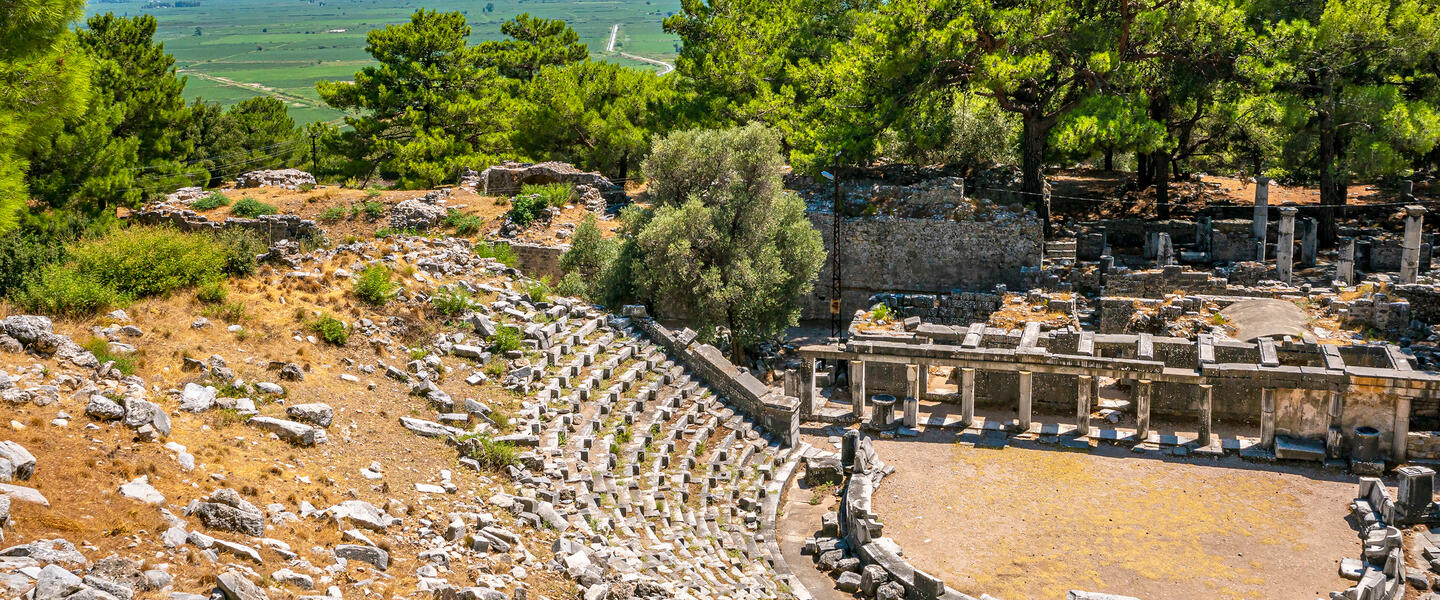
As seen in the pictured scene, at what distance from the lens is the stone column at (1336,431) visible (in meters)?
27.0

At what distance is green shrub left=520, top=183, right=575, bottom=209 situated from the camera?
3997 centimetres

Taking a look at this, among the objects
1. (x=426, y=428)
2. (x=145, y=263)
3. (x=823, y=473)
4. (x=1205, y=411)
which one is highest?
(x=145, y=263)

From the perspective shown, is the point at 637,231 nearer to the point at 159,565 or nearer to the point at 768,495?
the point at 768,495

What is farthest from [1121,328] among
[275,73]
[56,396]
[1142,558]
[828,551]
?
[275,73]

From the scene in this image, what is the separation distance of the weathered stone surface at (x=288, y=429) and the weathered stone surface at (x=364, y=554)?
3.69 metres

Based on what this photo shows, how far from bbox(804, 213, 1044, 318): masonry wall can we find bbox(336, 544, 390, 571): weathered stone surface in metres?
26.4

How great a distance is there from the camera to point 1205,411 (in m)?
27.9

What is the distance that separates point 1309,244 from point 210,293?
35.7m

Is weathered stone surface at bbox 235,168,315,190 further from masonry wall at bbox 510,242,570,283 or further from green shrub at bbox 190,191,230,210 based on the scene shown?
masonry wall at bbox 510,242,570,283

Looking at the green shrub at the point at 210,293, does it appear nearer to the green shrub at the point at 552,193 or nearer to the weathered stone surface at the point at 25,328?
the weathered stone surface at the point at 25,328

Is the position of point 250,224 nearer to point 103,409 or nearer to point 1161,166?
point 103,409

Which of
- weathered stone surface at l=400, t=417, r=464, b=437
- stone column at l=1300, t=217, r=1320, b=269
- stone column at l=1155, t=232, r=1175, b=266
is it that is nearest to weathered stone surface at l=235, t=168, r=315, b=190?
weathered stone surface at l=400, t=417, r=464, b=437

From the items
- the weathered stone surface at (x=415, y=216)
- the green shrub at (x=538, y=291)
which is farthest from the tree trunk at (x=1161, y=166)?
the weathered stone surface at (x=415, y=216)

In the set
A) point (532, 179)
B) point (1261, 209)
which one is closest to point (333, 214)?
point (532, 179)
